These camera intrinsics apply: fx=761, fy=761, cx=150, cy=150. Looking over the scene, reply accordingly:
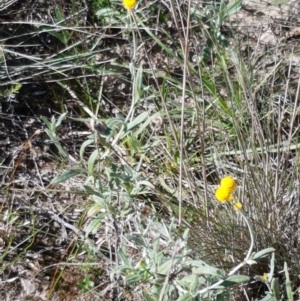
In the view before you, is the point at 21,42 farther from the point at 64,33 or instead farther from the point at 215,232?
the point at 215,232

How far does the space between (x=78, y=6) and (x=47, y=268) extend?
83cm

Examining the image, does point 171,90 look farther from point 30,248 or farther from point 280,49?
point 30,248

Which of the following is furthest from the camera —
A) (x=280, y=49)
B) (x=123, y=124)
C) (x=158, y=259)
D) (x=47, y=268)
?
(x=280, y=49)

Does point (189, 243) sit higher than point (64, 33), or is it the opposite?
point (64, 33)

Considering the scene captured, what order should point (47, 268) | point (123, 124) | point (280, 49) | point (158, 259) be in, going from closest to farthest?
point (158, 259)
point (123, 124)
point (47, 268)
point (280, 49)

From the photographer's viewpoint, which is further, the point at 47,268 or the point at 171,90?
the point at 171,90

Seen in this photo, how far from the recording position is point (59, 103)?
234cm

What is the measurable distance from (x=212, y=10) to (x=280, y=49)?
25 cm

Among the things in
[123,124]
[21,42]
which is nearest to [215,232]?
[123,124]

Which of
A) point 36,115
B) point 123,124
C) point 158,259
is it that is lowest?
point 36,115

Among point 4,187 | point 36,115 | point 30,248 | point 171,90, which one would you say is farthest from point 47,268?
point 171,90

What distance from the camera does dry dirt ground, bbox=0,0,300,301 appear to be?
208 cm

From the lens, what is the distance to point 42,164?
228cm

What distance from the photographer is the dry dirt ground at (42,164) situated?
2076 mm
